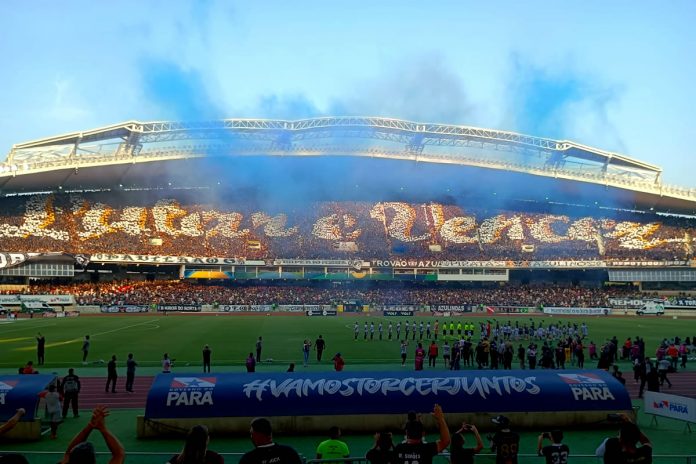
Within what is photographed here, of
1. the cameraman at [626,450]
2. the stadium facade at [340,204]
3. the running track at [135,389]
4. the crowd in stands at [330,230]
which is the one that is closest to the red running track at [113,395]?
the running track at [135,389]

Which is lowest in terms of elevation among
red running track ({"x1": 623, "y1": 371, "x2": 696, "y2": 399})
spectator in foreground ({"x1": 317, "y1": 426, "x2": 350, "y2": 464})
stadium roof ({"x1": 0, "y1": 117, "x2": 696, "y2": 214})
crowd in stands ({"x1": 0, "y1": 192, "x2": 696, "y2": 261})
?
red running track ({"x1": 623, "y1": 371, "x2": 696, "y2": 399})

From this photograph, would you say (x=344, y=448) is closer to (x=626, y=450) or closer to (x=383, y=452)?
(x=383, y=452)

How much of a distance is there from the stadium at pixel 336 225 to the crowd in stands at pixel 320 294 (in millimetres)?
326

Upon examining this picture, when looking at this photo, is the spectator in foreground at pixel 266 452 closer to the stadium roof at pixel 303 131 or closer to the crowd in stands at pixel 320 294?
the crowd in stands at pixel 320 294

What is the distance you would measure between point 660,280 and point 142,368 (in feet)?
200

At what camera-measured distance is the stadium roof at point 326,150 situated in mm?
68188

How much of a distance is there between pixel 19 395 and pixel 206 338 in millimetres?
21479

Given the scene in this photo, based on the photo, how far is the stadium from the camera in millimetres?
61375

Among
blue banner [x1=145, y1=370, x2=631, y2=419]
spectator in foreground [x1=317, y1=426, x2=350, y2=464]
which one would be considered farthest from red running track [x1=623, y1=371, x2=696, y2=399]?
spectator in foreground [x1=317, y1=426, x2=350, y2=464]

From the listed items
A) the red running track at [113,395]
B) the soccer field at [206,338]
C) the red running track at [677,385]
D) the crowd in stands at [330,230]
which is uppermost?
the crowd in stands at [330,230]

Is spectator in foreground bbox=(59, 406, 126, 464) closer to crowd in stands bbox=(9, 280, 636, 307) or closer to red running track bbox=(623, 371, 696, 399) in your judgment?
red running track bbox=(623, 371, 696, 399)

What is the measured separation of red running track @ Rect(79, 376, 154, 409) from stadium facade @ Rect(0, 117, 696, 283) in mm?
46159

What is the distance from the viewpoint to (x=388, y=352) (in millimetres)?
28453

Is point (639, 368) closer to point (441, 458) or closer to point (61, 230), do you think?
point (441, 458)
